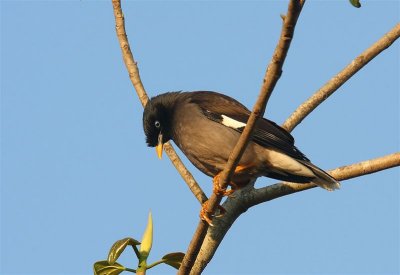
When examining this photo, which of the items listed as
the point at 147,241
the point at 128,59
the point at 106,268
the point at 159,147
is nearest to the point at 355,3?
the point at 147,241

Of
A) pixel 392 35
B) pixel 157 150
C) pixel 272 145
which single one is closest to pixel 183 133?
pixel 157 150

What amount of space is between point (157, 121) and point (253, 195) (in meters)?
2.20

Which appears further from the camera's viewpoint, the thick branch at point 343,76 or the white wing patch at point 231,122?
the white wing patch at point 231,122

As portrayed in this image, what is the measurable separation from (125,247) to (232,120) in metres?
2.60

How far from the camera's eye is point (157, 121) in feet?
23.4

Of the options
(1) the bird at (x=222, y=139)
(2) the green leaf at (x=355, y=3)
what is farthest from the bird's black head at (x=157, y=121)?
(2) the green leaf at (x=355, y=3)

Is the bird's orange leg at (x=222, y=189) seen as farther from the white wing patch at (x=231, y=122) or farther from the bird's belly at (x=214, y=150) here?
the white wing patch at (x=231, y=122)

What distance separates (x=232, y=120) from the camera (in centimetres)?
652

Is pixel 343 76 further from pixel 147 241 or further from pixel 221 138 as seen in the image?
pixel 147 241

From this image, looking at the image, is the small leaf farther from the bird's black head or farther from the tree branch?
the bird's black head

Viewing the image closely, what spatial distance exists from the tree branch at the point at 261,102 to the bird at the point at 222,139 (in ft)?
4.89

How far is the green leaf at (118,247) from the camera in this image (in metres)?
4.12

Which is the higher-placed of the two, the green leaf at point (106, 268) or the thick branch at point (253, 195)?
the thick branch at point (253, 195)

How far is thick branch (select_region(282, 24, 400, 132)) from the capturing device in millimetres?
5578
